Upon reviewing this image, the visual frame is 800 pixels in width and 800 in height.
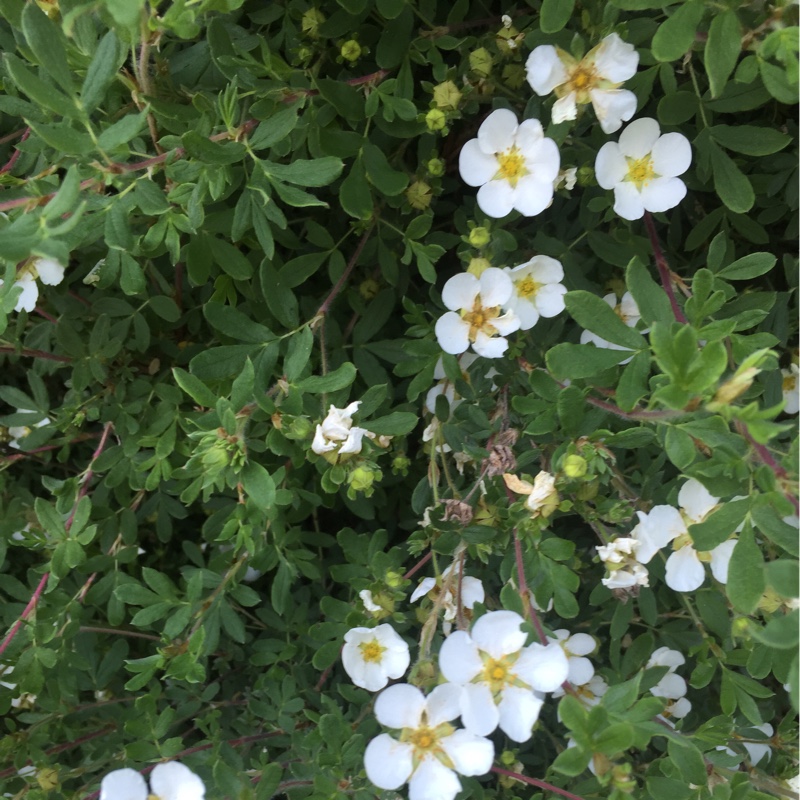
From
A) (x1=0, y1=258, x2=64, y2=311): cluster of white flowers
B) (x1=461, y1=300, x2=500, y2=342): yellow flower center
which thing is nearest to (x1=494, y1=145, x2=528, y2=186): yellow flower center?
(x1=461, y1=300, x2=500, y2=342): yellow flower center

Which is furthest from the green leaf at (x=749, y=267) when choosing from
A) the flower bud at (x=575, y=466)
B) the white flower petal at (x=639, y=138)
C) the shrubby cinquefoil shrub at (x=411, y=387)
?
the flower bud at (x=575, y=466)

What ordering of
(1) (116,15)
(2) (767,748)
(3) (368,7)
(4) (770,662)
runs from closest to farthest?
(1) (116,15) < (4) (770,662) < (3) (368,7) < (2) (767,748)

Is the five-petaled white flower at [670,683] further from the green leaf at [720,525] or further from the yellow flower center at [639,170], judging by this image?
the yellow flower center at [639,170]

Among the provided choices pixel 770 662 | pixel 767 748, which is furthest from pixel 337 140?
pixel 767 748

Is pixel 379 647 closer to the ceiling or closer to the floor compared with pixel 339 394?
closer to the floor

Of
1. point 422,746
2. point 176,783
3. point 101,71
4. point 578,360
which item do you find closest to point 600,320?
point 578,360

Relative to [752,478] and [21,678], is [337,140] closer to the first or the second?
[752,478]
